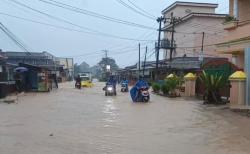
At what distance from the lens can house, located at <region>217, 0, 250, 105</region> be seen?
81.5 ft

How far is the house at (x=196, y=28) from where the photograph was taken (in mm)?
63638

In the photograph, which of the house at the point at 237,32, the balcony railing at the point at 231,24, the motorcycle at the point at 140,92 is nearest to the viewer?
the house at the point at 237,32

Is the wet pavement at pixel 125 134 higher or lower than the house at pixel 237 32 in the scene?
lower

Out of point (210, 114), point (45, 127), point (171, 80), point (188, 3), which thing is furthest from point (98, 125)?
point (188, 3)

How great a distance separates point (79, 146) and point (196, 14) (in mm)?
53858

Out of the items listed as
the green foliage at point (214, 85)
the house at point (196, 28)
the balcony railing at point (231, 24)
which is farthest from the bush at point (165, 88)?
the house at point (196, 28)

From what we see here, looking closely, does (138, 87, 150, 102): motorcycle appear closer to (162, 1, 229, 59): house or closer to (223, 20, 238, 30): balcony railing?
(223, 20, 238, 30): balcony railing

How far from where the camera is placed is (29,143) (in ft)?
36.3

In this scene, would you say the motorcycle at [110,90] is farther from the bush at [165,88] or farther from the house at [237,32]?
the house at [237,32]

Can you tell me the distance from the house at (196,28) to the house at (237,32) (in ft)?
103

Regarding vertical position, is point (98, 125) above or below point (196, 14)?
below

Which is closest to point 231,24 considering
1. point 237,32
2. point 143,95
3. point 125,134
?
point 237,32

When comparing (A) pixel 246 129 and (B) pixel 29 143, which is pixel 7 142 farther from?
(A) pixel 246 129

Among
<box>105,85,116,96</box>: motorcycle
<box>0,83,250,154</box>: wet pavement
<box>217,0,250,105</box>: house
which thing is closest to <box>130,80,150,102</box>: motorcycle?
<box>217,0,250,105</box>: house
